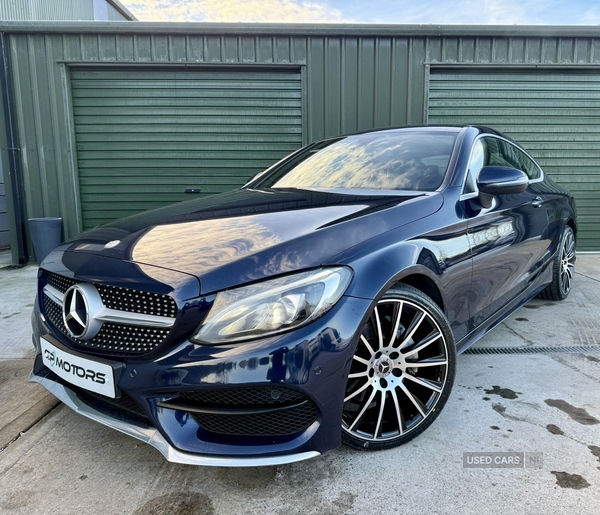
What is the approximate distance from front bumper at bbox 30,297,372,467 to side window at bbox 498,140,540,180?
7.06 feet

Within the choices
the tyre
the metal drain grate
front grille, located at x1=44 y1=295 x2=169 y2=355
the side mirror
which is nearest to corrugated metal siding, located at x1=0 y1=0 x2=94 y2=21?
front grille, located at x1=44 y1=295 x2=169 y2=355

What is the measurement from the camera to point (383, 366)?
168 cm

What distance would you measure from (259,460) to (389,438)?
598mm

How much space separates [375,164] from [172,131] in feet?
15.1

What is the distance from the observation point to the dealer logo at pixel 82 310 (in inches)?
60.4

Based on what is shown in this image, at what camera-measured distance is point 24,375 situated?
254cm

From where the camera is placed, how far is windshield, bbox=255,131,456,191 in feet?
7.58

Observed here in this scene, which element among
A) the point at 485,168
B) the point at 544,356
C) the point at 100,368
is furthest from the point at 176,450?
the point at 544,356

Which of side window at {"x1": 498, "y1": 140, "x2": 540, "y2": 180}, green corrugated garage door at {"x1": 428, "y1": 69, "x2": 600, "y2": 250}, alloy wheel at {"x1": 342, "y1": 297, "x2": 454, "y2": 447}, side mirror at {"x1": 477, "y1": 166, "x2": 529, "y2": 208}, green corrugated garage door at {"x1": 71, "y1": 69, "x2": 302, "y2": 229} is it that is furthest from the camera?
green corrugated garage door at {"x1": 428, "y1": 69, "x2": 600, "y2": 250}

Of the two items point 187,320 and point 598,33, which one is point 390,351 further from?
point 598,33

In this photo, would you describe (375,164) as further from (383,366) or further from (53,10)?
(53,10)

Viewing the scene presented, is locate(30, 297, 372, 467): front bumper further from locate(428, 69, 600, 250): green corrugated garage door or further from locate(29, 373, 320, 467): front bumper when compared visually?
locate(428, 69, 600, 250): green corrugated garage door

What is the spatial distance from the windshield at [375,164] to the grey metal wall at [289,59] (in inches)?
137

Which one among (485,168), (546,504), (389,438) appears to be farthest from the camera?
(485,168)
